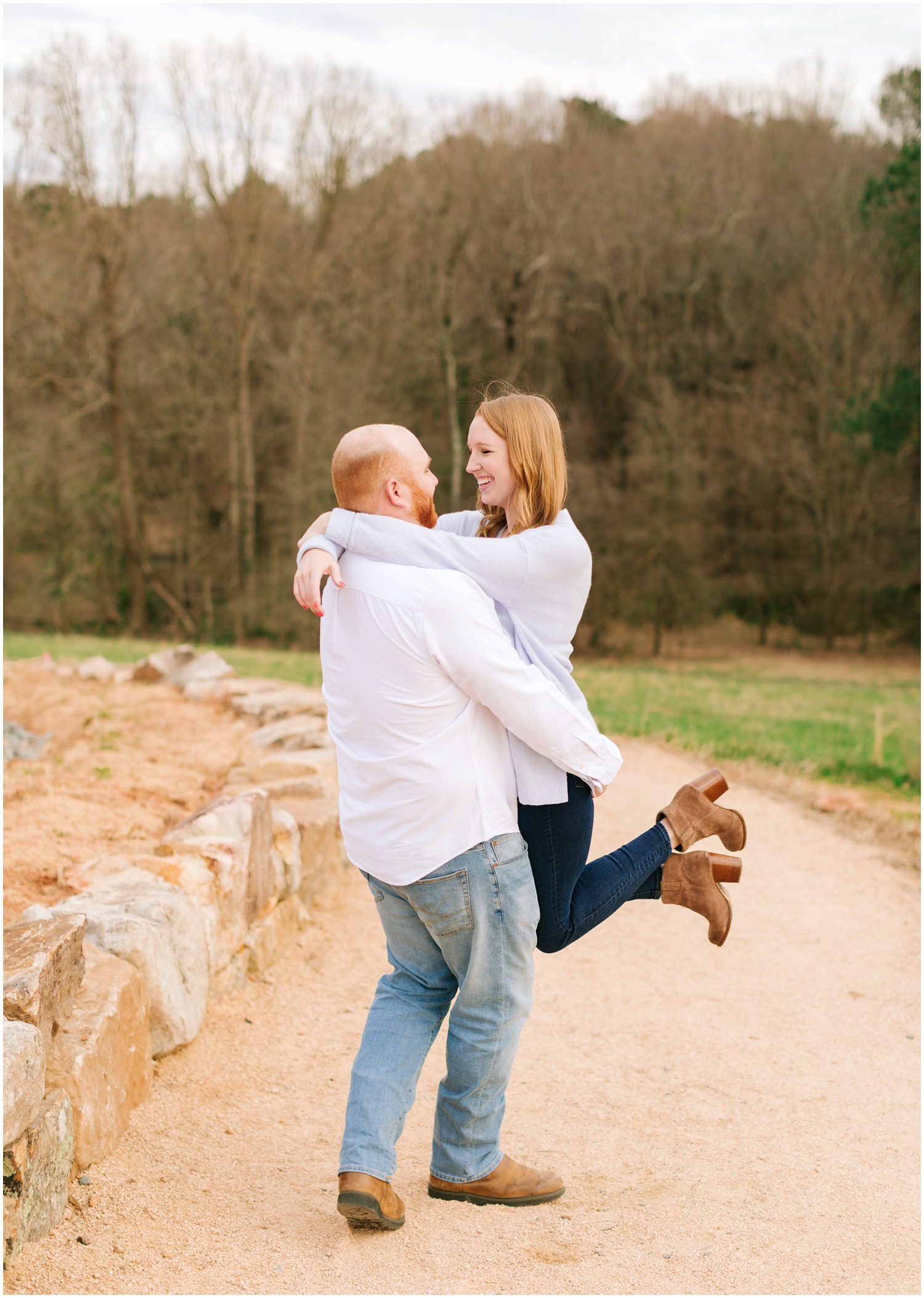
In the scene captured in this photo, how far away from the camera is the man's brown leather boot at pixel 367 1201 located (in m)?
2.37

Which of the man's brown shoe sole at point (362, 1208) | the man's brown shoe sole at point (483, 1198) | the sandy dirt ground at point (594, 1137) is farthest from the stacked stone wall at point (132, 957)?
the man's brown shoe sole at point (483, 1198)

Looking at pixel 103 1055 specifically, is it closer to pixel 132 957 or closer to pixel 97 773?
pixel 132 957

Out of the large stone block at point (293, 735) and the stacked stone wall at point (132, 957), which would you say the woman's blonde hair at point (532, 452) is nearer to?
the stacked stone wall at point (132, 957)

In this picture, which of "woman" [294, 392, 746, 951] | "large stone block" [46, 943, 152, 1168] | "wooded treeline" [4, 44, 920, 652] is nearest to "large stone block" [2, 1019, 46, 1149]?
"large stone block" [46, 943, 152, 1168]

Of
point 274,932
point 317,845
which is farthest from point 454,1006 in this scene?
point 317,845

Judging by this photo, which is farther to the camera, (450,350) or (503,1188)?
(450,350)

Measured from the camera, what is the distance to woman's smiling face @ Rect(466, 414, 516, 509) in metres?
2.47

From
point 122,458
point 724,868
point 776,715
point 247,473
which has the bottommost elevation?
point 776,715

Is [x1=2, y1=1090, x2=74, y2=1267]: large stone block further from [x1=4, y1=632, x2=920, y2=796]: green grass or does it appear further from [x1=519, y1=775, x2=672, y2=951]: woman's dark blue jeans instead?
[x1=4, y1=632, x2=920, y2=796]: green grass

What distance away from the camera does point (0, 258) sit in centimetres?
1730

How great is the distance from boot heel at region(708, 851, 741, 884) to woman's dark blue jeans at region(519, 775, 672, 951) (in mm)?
313

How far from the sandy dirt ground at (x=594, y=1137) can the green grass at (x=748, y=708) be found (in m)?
4.06

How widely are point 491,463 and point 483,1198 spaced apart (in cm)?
177

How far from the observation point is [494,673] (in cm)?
223
